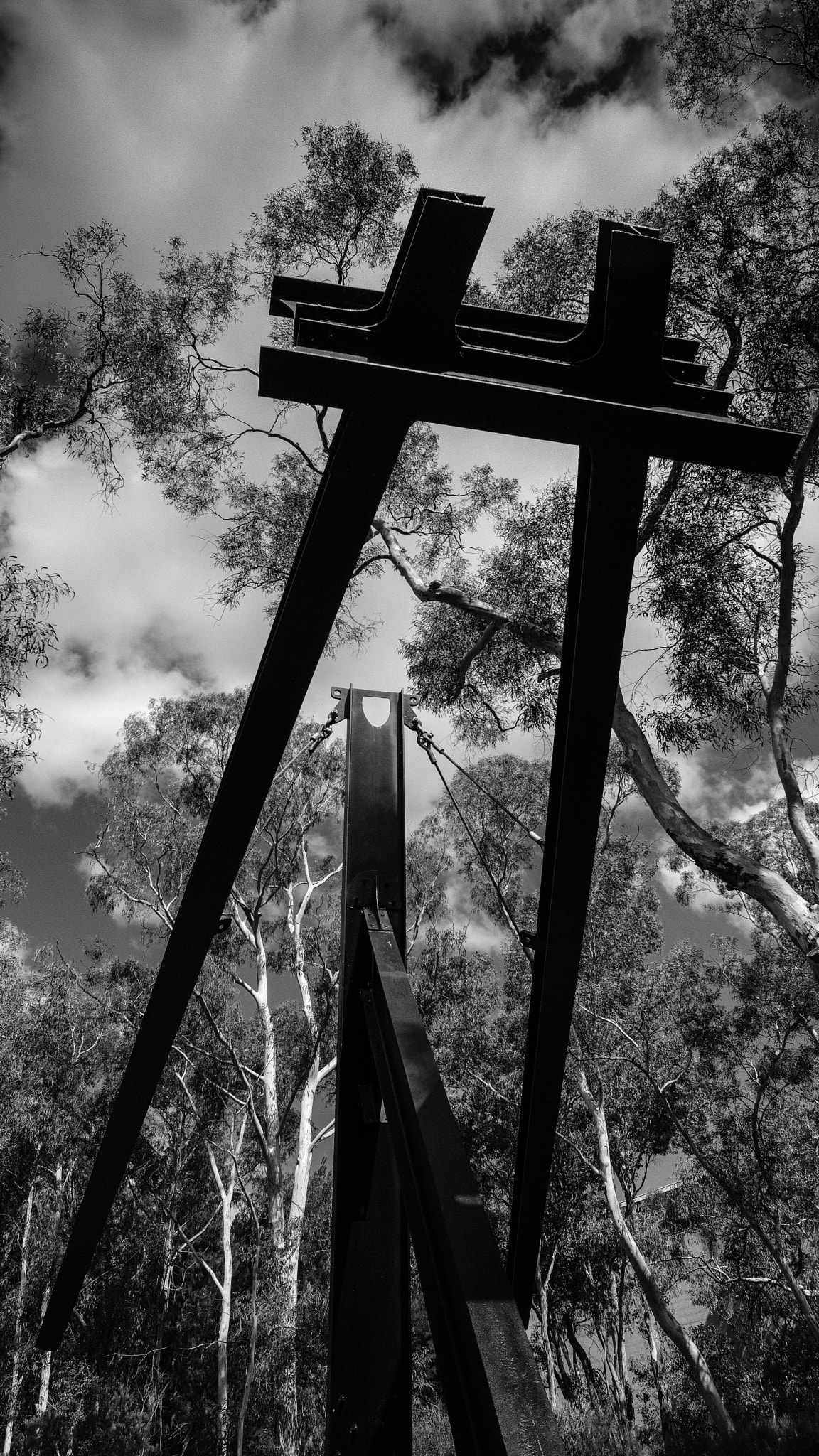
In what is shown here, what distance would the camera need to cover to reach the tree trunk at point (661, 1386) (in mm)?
12043

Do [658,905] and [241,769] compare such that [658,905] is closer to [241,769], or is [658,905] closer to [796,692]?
[796,692]

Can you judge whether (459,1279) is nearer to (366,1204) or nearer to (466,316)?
(366,1204)

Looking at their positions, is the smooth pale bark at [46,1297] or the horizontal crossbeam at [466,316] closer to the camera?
the horizontal crossbeam at [466,316]

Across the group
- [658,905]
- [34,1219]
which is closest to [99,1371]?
[34,1219]

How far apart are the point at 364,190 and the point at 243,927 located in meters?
9.59

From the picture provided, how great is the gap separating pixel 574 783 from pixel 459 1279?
0.89 metres

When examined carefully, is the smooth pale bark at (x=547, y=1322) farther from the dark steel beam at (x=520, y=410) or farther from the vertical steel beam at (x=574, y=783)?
the dark steel beam at (x=520, y=410)

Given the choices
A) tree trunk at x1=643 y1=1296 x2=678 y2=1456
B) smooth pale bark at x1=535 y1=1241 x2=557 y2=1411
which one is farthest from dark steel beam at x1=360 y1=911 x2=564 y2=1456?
smooth pale bark at x1=535 y1=1241 x2=557 y2=1411

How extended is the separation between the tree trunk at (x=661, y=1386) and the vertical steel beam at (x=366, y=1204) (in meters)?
12.1

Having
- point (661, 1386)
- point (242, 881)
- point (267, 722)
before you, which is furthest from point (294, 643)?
point (661, 1386)

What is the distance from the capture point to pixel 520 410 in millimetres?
1239

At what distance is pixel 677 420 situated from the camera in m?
1.26

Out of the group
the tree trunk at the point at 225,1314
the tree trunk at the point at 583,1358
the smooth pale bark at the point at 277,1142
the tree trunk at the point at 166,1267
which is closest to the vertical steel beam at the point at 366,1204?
the smooth pale bark at the point at 277,1142

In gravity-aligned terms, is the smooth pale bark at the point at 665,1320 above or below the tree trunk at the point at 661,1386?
above
